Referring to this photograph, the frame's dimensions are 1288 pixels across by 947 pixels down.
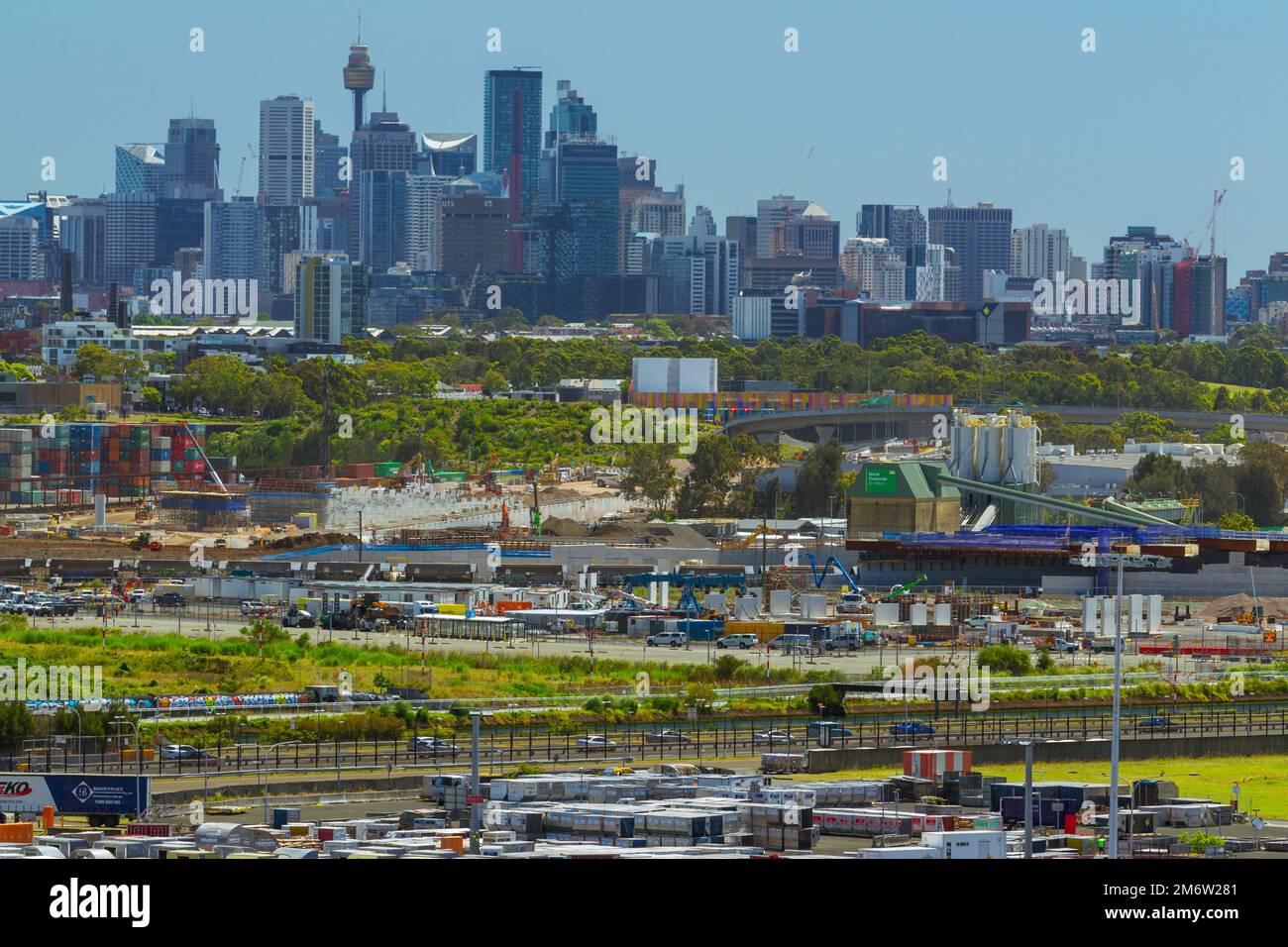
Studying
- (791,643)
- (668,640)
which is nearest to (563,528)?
(668,640)

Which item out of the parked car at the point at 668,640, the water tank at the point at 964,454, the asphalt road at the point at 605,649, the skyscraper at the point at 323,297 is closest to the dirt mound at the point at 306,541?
the water tank at the point at 964,454

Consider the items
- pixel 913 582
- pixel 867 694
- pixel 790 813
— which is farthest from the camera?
pixel 913 582

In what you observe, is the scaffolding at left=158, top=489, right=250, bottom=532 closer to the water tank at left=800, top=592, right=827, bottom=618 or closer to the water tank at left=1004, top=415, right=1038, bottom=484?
the water tank at left=1004, top=415, right=1038, bottom=484

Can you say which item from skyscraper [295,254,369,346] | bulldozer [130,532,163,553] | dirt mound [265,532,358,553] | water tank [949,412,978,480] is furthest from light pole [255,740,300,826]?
skyscraper [295,254,369,346]

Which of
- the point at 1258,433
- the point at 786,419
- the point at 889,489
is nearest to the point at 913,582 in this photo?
the point at 889,489

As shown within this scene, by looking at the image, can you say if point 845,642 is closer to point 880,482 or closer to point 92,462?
point 880,482
